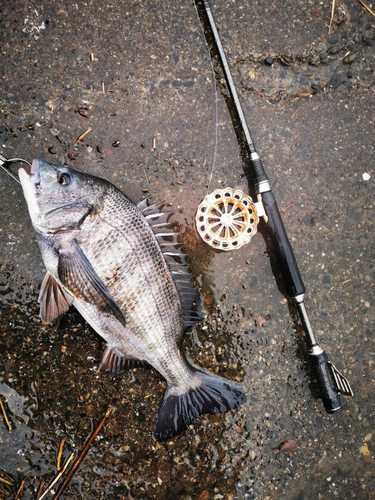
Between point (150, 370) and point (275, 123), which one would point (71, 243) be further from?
point (275, 123)

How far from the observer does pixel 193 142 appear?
3.05 meters

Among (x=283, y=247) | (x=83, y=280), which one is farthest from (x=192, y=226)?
(x=83, y=280)

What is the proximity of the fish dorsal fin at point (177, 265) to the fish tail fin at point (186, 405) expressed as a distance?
41cm

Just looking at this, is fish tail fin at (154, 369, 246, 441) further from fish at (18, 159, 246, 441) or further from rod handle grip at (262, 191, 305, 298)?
rod handle grip at (262, 191, 305, 298)

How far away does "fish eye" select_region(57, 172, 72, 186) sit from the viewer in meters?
2.54

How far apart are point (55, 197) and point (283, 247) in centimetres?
150

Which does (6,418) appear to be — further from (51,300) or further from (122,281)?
(122,281)

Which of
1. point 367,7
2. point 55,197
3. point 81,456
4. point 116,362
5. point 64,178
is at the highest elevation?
point 367,7

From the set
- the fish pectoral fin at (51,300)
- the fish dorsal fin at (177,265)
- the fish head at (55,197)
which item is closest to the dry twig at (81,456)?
the fish pectoral fin at (51,300)

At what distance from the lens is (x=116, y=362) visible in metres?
2.83

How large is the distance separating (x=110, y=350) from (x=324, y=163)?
202cm

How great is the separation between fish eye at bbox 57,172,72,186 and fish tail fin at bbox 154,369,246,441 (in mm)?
1463

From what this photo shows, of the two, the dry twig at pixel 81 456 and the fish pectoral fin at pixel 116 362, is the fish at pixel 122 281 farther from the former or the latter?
the dry twig at pixel 81 456

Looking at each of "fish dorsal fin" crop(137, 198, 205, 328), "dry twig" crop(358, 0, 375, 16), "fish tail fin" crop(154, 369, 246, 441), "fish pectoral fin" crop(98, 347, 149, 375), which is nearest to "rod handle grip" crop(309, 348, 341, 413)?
"fish tail fin" crop(154, 369, 246, 441)
